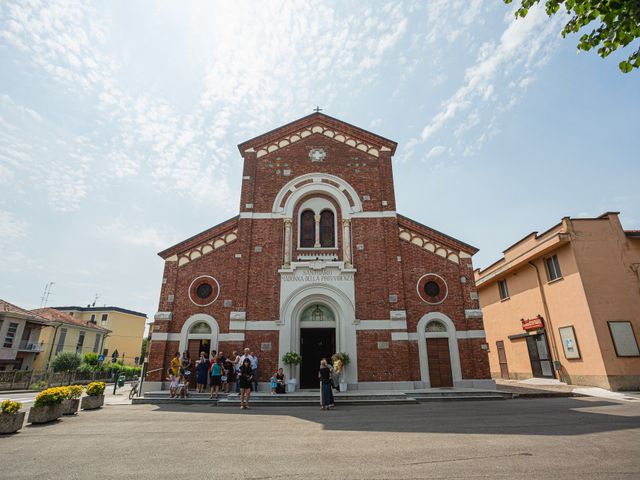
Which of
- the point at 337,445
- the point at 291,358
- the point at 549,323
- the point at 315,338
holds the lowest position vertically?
the point at 337,445

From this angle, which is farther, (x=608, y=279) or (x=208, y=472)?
(x=608, y=279)

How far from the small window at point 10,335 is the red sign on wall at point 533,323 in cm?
4296

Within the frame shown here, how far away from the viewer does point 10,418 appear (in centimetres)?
845

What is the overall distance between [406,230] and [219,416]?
12137 mm

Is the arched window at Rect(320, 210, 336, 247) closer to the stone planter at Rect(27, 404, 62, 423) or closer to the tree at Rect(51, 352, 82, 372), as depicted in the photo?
the stone planter at Rect(27, 404, 62, 423)

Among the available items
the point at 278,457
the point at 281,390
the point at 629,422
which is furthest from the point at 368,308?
the point at 278,457

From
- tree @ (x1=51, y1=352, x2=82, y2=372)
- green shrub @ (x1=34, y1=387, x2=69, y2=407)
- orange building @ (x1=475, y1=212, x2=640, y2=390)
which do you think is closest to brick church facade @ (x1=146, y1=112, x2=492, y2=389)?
green shrub @ (x1=34, y1=387, x2=69, y2=407)

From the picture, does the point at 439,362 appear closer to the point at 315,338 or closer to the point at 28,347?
the point at 315,338

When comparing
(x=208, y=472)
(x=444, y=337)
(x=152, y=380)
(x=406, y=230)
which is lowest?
(x=208, y=472)

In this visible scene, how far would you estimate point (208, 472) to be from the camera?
5465mm

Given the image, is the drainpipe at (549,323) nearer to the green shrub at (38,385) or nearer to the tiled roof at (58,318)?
the green shrub at (38,385)

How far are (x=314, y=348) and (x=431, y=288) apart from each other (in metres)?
6.52

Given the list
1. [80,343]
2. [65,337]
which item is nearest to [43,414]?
[65,337]

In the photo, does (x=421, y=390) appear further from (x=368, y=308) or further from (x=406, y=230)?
(x=406, y=230)
